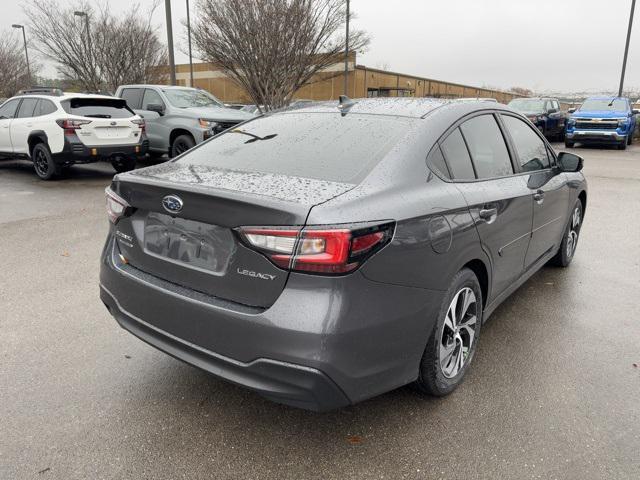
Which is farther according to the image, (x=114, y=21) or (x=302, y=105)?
(x=114, y=21)

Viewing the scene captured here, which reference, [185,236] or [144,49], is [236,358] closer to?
[185,236]

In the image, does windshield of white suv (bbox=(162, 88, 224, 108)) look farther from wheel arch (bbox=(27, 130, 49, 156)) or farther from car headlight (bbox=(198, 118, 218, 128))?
wheel arch (bbox=(27, 130, 49, 156))

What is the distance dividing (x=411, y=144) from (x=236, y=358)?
137 cm

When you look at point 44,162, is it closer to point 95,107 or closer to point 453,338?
point 95,107

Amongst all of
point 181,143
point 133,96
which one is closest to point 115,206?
point 181,143

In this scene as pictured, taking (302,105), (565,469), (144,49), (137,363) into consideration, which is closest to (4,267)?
(137,363)

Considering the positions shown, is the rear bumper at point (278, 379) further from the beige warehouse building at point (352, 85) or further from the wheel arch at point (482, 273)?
the beige warehouse building at point (352, 85)

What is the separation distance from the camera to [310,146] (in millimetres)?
2904

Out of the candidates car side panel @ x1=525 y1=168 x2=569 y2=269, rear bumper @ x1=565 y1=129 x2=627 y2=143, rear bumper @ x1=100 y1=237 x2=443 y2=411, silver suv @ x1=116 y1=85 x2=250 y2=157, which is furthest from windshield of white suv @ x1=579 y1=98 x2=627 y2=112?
rear bumper @ x1=100 y1=237 x2=443 y2=411

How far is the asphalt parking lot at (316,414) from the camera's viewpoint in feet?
7.79

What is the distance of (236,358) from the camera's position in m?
2.24

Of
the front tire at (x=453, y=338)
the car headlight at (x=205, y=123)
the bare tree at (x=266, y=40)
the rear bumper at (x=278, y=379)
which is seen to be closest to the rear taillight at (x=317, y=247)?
the rear bumper at (x=278, y=379)

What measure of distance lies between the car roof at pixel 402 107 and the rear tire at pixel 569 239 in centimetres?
184

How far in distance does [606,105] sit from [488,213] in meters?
19.1
